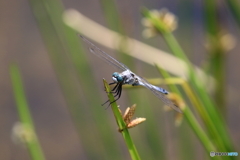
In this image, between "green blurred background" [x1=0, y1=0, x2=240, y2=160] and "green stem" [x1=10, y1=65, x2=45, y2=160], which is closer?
"green stem" [x1=10, y1=65, x2=45, y2=160]

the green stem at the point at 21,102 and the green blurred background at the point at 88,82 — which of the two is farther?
the green blurred background at the point at 88,82

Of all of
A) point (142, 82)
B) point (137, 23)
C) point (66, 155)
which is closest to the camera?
point (142, 82)

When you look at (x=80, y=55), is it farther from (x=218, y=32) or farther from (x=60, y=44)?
(x=218, y=32)

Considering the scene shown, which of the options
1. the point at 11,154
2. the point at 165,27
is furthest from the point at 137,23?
the point at 165,27

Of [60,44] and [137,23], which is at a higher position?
[137,23]

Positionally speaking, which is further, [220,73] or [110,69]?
[110,69]

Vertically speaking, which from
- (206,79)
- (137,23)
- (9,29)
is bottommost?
(206,79)

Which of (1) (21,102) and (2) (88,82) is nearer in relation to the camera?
(1) (21,102)

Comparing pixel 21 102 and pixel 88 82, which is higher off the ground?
pixel 88 82
